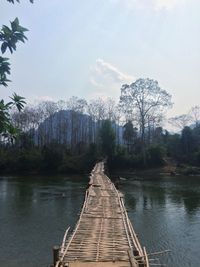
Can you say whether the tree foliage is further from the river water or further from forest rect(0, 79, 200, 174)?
forest rect(0, 79, 200, 174)

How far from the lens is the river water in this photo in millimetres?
17656

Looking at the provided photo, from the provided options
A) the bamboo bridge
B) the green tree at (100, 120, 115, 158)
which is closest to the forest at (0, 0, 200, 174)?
the green tree at (100, 120, 115, 158)

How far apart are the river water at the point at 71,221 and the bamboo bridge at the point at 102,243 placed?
93.1 inches

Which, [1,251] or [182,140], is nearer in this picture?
[1,251]

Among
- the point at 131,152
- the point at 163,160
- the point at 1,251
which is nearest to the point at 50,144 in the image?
the point at 131,152

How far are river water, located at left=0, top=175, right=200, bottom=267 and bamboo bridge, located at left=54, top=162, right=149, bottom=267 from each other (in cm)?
237

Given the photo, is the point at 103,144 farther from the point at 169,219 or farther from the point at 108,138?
the point at 169,219

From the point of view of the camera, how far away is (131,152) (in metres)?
70.6

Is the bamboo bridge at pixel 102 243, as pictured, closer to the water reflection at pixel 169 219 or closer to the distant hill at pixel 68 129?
the water reflection at pixel 169 219

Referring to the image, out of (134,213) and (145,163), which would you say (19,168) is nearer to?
(145,163)

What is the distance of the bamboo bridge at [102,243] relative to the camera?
1045cm

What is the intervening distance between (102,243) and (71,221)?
12347 mm

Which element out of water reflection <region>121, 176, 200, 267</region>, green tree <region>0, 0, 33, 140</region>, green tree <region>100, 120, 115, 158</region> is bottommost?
water reflection <region>121, 176, 200, 267</region>

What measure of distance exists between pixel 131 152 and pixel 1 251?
53.5 meters
